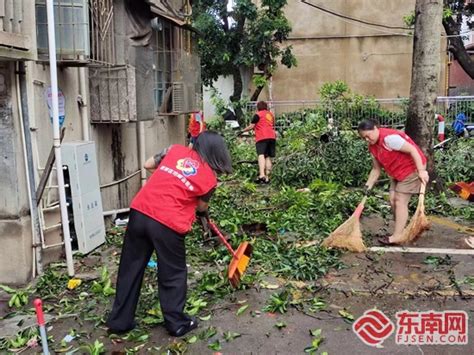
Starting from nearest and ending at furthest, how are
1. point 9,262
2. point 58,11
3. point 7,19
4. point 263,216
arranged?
1. point 7,19
2. point 9,262
3. point 58,11
4. point 263,216

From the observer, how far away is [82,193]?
19.1ft

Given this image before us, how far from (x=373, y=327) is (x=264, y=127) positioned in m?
6.86

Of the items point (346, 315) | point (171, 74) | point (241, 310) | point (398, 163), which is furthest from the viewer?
point (171, 74)

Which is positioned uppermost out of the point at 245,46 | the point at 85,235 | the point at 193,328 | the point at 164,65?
the point at 245,46

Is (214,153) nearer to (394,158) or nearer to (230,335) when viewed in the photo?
(230,335)

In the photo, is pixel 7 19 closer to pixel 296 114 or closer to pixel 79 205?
pixel 79 205

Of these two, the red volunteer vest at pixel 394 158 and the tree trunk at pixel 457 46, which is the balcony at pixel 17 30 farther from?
the tree trunk at pixel 457 46

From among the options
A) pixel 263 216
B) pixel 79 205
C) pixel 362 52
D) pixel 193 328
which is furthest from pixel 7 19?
pixel 362 52

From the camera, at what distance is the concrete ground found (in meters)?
3.98

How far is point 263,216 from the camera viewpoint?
24.9ft

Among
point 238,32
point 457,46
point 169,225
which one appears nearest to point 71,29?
point 169,225

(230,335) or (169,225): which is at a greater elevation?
(169,225)

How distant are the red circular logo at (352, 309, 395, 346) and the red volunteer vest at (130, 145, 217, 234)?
1574mm

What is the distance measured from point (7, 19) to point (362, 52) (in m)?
19.7
